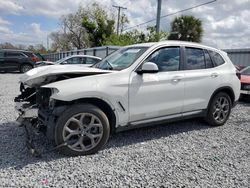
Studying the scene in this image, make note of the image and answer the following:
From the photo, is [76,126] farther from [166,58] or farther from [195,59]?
[195,59]

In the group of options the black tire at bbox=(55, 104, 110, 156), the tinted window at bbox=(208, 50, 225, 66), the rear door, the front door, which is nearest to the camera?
the black tire at bbox=(55, 104, 110, 156)

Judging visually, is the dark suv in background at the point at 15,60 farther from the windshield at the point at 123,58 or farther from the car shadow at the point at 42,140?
the windshield at the point at 123,58

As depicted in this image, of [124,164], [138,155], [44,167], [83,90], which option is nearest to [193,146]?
[138,155]

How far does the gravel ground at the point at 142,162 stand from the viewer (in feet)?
9.98

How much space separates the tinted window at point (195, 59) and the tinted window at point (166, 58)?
9.9 inches

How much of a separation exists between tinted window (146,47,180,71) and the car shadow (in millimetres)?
1260

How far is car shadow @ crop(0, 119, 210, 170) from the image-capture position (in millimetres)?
3512

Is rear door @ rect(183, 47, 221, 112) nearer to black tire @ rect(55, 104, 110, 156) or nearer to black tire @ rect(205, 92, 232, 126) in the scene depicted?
black tire @ rect(205, 92, 232, 126)

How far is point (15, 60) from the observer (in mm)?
18203

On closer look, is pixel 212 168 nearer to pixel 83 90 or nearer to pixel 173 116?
pixel 173 116

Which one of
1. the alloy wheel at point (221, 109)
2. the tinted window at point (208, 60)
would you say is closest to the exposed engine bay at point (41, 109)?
the tinted window at point (208, 60)

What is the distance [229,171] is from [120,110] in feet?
5.68

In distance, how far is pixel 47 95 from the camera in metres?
3.79

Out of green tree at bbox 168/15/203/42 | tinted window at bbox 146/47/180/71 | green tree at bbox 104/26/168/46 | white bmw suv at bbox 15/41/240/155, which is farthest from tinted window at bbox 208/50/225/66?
green tree at bbox 168/15/203/42
